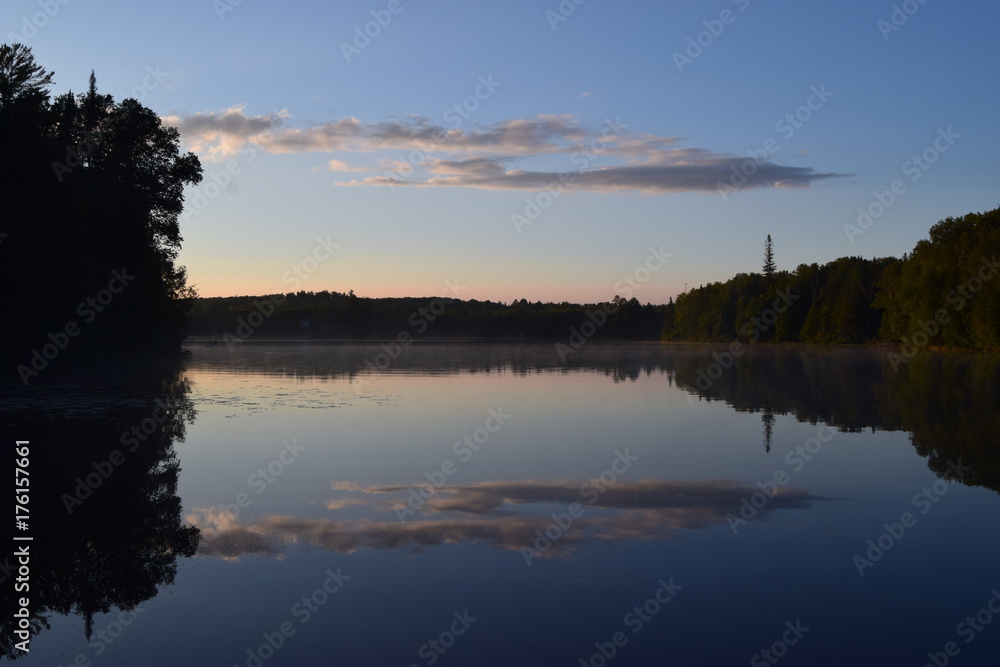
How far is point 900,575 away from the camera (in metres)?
8.47

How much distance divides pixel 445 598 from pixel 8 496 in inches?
305

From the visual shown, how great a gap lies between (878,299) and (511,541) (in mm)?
107950

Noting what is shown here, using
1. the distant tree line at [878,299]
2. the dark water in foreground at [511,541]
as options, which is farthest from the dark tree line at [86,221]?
the distant tree line at [878,299]

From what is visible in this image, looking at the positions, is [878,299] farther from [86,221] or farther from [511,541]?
[511,541]

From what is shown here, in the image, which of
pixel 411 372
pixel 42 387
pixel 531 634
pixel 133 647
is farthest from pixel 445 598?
pixel 411 372

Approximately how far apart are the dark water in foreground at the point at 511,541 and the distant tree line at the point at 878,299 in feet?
209

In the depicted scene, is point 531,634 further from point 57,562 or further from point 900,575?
point 57,562

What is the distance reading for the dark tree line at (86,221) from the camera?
127 ft

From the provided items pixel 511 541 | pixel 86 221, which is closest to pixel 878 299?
pixel 86 221

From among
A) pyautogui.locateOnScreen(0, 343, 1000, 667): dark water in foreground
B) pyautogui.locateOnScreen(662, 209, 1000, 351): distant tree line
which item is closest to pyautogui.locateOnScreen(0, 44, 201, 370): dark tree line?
pyautogui.locateOnScreen(0, 343, 1000, 667): dark water in foreground

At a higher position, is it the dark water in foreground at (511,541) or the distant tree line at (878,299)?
the distant tree line at (878,299)

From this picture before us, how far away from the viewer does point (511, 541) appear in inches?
384

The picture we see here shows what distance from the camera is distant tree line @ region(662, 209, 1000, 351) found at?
7725 cm

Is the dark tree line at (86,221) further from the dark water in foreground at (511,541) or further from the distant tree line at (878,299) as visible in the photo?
the distant tree line at (878,299)
